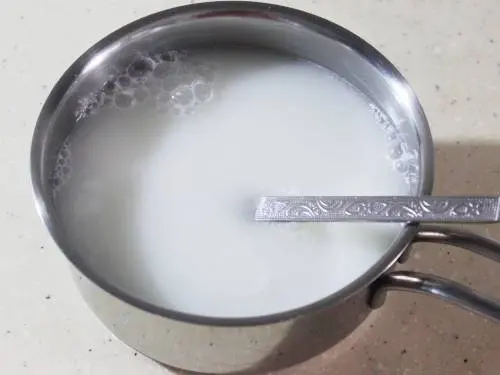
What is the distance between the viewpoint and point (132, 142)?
27.2 inches

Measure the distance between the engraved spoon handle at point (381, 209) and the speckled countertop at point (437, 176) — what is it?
120 mm

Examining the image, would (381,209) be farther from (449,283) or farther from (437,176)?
(437,176)

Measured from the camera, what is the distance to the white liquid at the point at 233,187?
617 mm

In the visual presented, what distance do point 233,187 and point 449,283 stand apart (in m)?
0.17

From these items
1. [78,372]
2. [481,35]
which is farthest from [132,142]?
[481,35]

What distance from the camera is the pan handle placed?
1.86 ft

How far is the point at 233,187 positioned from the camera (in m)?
0.66

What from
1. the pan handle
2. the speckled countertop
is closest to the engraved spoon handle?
the pan handle

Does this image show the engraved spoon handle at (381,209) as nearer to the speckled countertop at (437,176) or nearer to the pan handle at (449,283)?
the pan handle at (449,283)

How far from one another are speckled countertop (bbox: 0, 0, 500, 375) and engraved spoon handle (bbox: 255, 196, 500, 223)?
120 mm

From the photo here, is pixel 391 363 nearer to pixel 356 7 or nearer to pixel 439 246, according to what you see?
pixel 439 246

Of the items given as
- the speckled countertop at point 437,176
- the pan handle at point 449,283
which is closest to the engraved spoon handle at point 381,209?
the pan handle at point 449,283

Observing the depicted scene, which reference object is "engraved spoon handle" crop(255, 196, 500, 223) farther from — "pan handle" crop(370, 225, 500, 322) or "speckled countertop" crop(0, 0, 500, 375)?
"speckled countertop" crop(0, 0, 500, 375)

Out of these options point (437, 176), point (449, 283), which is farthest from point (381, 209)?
point (437, 176)
